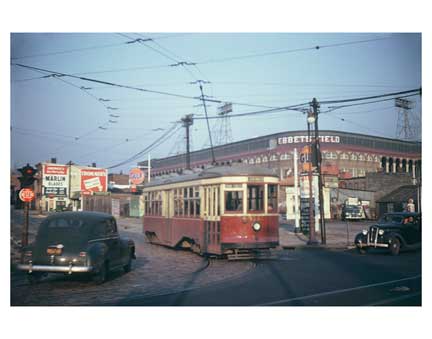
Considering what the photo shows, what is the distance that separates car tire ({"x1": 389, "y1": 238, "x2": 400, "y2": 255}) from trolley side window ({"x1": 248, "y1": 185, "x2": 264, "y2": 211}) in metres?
6.29

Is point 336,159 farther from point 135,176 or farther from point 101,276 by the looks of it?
point 101,276

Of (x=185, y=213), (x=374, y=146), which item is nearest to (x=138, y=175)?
(x=374, y=146)

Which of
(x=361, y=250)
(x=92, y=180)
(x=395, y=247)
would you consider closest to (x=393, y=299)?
(x=395, y=247)

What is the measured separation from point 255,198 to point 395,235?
669 cm

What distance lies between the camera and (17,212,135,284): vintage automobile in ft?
35.7

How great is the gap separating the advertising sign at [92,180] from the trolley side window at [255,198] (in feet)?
146

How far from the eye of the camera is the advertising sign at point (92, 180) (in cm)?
5716

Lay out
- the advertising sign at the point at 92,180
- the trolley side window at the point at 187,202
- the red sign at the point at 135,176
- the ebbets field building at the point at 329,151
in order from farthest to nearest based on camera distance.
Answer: the ebbets field building at the point at 329,151, the advertising sign at the point at 92,180, the red sign at the point at 135,176, the trolley side window at the point at 187,202

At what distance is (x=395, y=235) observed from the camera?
18.8 meters

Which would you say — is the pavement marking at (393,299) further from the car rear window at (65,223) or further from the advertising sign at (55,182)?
the advertising sign at (55,182)

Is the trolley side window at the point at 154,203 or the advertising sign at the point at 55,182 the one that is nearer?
the trolley side window at the point at 154,203

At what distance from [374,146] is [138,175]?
2956 cm

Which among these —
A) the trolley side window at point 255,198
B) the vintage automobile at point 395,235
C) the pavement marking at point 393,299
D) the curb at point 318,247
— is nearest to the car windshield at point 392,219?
the vintage automobile at point 395,235
